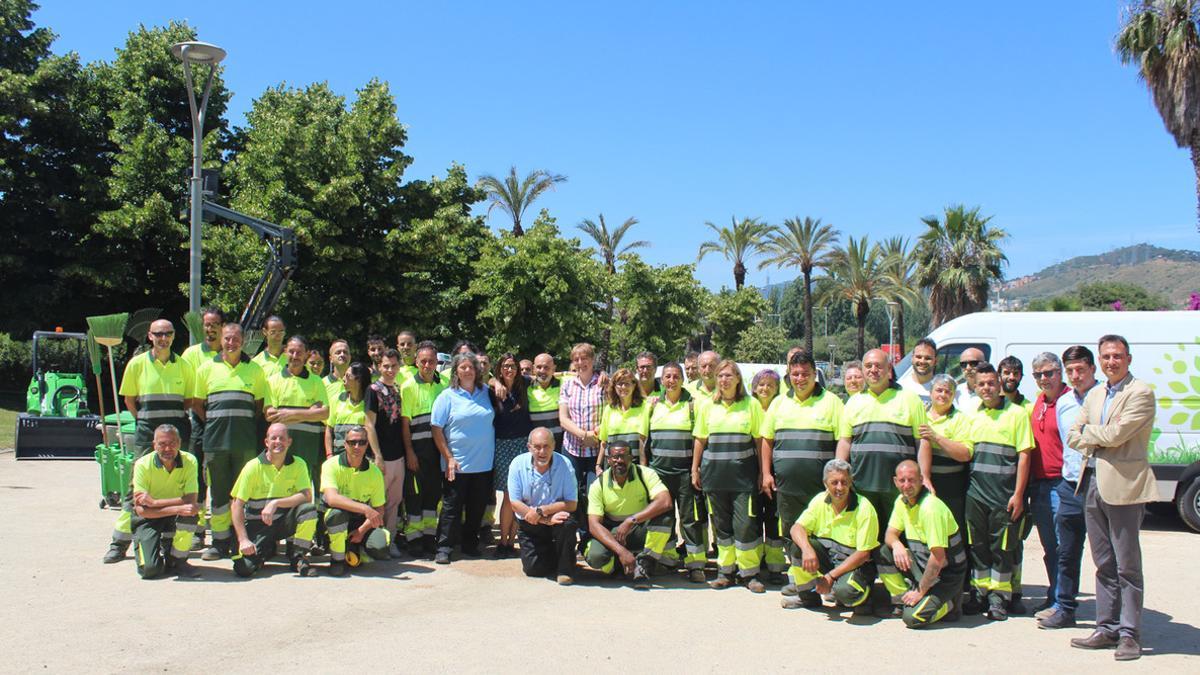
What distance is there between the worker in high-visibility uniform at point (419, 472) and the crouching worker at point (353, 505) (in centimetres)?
49

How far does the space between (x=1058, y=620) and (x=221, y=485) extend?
6660 millimetres

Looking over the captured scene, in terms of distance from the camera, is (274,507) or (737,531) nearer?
(737,531)

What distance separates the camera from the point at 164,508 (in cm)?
699

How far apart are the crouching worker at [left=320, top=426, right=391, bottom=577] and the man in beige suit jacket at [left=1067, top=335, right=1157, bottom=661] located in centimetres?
534

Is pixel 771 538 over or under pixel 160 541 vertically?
under

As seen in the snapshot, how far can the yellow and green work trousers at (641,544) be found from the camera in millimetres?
7164

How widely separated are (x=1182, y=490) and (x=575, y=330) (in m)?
17.7

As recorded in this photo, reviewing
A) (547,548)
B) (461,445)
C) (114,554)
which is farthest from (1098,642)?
(114,554)

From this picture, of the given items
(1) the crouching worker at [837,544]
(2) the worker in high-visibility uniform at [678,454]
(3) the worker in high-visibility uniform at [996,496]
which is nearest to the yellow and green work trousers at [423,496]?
(2) the worker in high-visibility uniform at [678,454]

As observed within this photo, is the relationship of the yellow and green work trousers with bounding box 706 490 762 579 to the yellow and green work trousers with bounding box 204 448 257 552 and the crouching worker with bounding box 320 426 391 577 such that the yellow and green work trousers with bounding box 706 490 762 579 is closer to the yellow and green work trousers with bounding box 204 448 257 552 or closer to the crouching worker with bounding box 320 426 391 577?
the crouching worker with bounding box 320 426 391 577

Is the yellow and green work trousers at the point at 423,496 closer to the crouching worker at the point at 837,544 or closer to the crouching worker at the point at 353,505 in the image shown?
the crouching worker at the point at 353,505

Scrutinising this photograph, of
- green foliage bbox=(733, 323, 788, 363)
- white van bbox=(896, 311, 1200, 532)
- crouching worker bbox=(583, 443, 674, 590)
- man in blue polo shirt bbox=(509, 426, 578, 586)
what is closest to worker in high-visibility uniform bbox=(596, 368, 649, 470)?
crouching worker bbox=(583, 443, 674, 590)

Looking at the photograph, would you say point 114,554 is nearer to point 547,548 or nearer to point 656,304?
point 547,548

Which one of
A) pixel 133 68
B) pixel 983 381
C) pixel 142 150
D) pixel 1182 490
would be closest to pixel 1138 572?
pixel 983 381
